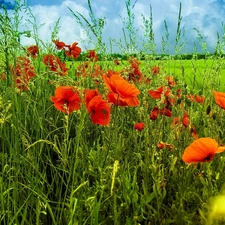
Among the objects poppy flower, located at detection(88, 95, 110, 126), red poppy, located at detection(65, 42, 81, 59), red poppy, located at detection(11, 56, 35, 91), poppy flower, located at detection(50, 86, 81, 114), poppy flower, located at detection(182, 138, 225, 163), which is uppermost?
red poppy, located at detection(65, 42, 81, 59)

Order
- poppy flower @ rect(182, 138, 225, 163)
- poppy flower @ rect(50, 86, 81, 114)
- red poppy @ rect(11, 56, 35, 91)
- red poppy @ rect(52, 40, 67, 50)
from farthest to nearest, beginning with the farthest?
1. red poppy @ rect(52, 40, 67, 50)
2. poppy flower @ rect(50, 86, 81, 114)
3. red poppy @ rect(11, 56, 35, 91)
4. poppy flower @ rect(182, 138, 225, 163)

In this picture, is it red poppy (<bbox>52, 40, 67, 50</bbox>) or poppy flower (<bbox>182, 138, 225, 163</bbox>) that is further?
red poppy (<bbox>52, 40, 67, 50</bbox>)

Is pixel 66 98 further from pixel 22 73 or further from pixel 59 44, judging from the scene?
pixel 59 44

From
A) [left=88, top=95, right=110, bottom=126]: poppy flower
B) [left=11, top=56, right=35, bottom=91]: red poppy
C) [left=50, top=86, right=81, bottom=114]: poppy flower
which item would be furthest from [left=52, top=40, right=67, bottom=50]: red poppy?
[left=88, top=95, right=110, bottom=126]: poppy flower

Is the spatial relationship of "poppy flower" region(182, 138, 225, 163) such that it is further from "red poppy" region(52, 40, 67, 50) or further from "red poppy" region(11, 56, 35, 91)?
"red poppy" region(52, 40, 67, 50)

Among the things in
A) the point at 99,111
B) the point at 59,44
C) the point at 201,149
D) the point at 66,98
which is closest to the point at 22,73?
the point at 66,98

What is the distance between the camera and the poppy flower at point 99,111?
154 centimetres

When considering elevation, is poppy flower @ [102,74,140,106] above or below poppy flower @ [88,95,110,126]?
above

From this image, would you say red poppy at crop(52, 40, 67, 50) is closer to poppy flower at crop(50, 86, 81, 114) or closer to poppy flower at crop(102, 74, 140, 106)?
poppy flower at crop(50, 86, 81, 114)

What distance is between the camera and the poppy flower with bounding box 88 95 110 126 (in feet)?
5.04

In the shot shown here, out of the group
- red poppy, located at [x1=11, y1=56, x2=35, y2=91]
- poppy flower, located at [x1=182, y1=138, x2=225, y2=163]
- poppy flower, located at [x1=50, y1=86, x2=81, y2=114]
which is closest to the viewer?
poppy flower, located at [x1=182, y1=138, x2=225, y2=163]

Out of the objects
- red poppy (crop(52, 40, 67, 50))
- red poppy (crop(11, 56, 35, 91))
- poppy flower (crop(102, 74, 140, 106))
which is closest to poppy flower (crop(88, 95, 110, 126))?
poppy flower (crop(102, 74, 140, 106))

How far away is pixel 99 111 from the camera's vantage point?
157 centimetres

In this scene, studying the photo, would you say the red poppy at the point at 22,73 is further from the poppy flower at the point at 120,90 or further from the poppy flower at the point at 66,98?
the poppy flower at the point at 120,90
